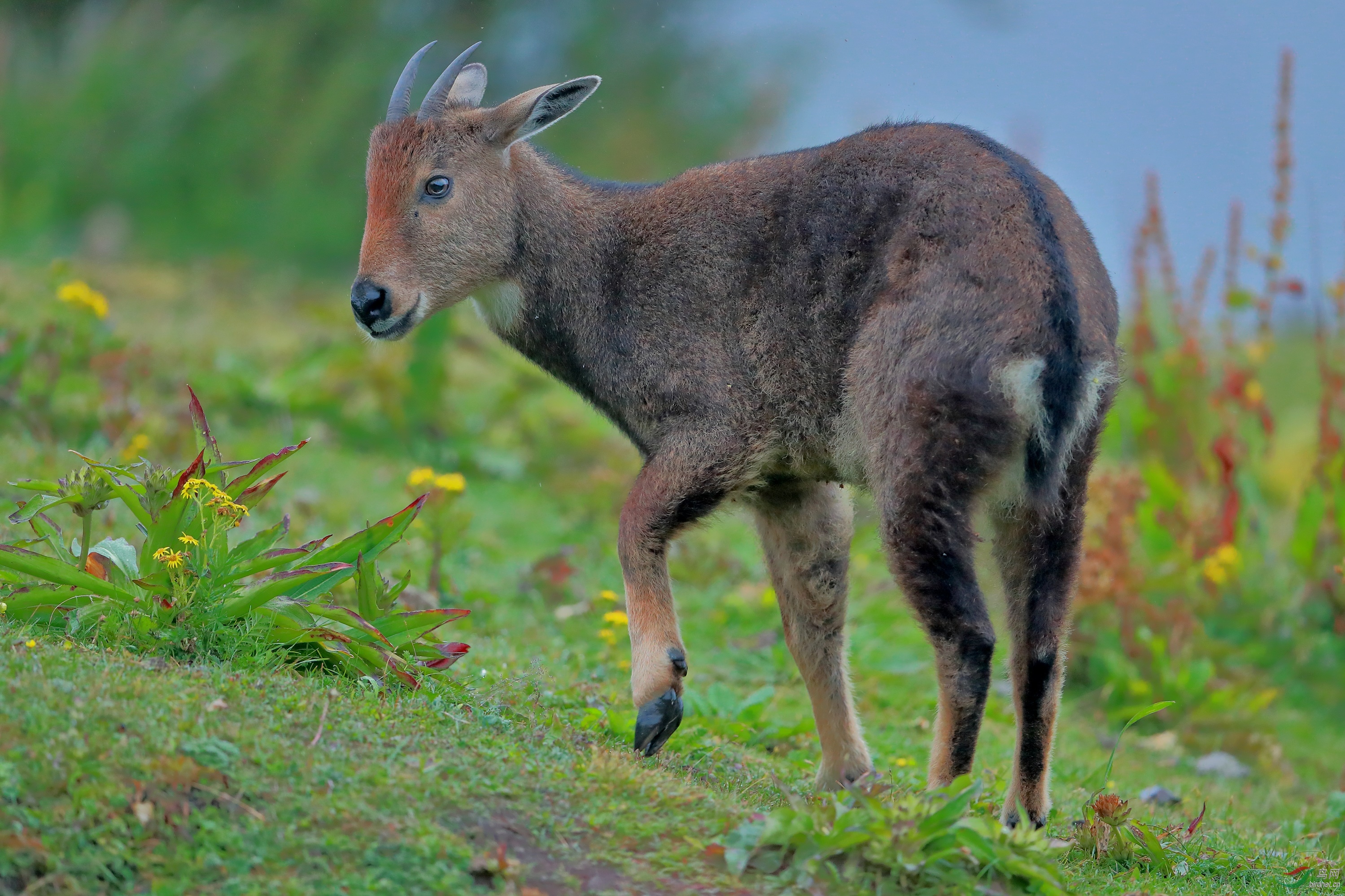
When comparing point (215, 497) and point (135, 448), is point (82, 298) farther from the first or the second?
point (215, 497)

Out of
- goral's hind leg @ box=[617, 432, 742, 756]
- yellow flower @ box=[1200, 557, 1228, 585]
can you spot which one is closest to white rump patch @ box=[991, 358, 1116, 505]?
goral's hind leg @ box=[617, 432, 742, 756]

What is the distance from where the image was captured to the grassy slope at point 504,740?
383cm

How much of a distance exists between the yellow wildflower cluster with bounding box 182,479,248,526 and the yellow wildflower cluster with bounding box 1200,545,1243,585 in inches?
261

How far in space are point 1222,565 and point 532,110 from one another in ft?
19.2

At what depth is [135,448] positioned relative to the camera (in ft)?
25.7

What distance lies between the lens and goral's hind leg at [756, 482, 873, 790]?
606cm

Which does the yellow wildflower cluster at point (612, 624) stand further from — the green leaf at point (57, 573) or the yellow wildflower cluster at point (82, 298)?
the yellow wildflower cluster at point (82, 298)

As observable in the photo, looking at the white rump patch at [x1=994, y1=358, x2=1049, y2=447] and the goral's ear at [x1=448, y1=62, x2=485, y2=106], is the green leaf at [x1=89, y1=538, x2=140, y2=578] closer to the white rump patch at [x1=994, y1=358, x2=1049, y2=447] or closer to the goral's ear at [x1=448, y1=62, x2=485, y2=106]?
the goral's ear at [x1=448, y1=62, x2=485, y2=106]

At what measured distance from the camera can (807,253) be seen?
5613 mm

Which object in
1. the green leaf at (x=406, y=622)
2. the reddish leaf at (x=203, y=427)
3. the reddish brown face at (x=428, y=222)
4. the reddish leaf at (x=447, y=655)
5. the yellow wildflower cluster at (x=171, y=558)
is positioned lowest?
the reddish leaf at (x=447, y=655)

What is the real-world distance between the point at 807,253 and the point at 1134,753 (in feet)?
13.5

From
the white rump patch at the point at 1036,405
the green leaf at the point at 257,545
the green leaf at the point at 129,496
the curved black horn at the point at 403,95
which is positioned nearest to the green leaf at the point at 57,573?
the green leaf at the point at 129,496

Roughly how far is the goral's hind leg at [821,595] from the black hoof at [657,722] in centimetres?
99

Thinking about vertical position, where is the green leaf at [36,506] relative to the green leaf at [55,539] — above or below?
above
